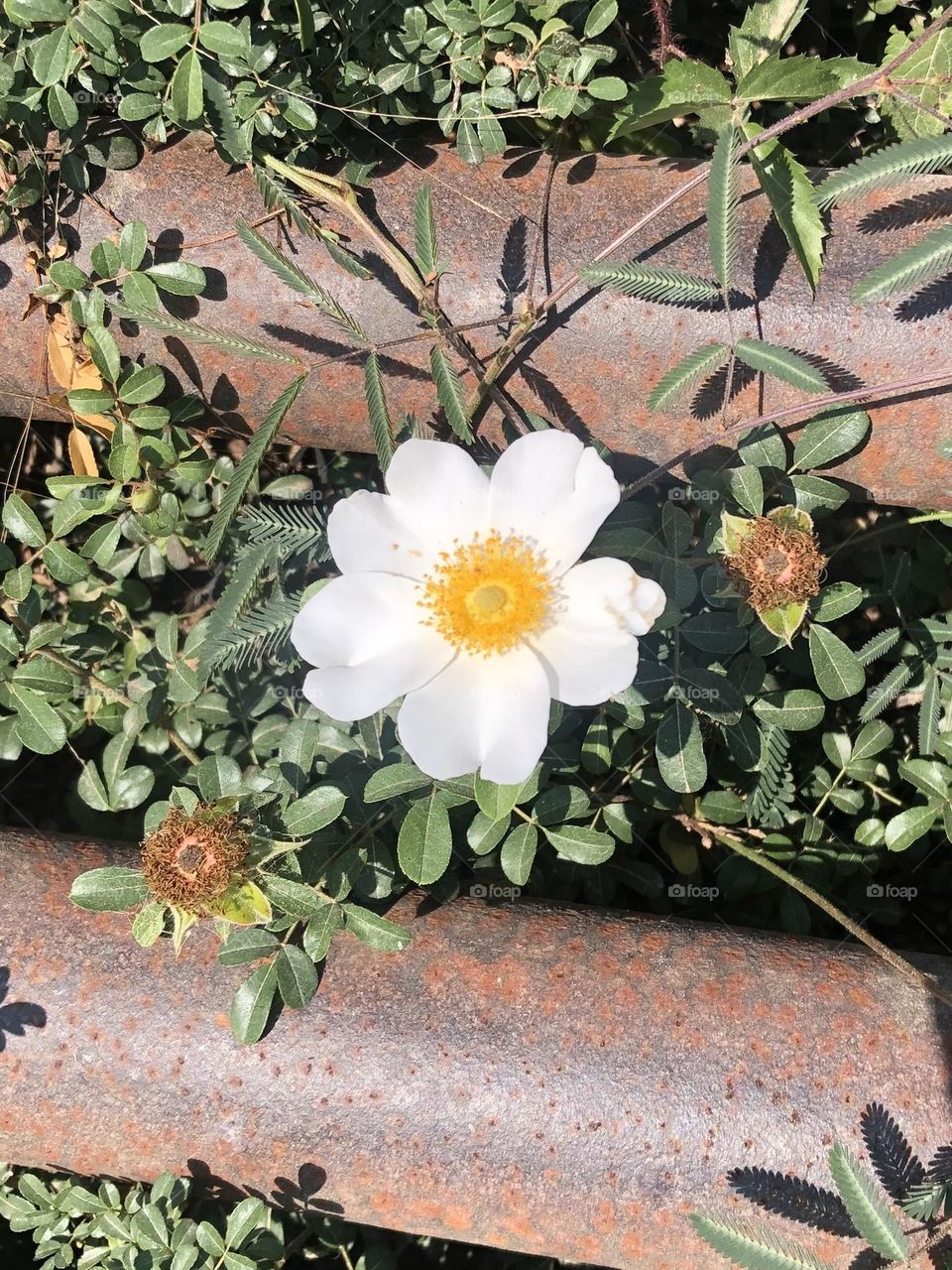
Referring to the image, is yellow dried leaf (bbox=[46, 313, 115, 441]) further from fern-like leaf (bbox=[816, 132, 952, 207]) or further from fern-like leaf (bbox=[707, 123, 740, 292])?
fern-like leaf (bbox=[816, 132, 952, 207])

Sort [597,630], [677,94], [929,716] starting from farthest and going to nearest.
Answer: [929,716] < [677,94] < [597,630]

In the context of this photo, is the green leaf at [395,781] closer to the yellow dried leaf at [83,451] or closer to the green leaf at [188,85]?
the yellow dried leaf at [83,451]

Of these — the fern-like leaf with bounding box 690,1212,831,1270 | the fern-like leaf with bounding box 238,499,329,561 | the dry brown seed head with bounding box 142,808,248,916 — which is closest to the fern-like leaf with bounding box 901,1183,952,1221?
the fern-like leaf with bounding box 690,1212,831,1270

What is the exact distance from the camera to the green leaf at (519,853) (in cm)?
157

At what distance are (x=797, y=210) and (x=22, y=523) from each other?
4.36 ft

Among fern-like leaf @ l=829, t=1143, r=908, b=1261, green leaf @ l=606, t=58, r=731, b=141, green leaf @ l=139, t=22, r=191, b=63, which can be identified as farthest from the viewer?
green leaf @ l=606, t=58, r=731, b=141

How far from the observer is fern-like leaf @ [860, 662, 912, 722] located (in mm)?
1804

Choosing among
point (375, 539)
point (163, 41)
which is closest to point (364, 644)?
point (375, 539)

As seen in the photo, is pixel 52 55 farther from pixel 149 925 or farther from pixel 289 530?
pixel 149 925

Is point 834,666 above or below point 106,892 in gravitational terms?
above

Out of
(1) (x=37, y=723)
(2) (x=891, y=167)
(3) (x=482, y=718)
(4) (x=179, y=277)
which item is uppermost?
(2) (x=891, y=167)

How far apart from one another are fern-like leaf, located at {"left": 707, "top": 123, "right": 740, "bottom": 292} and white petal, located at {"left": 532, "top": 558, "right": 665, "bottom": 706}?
448 mm

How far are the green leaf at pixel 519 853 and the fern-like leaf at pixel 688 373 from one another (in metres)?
0.66

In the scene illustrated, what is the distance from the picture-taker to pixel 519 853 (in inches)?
62.4
